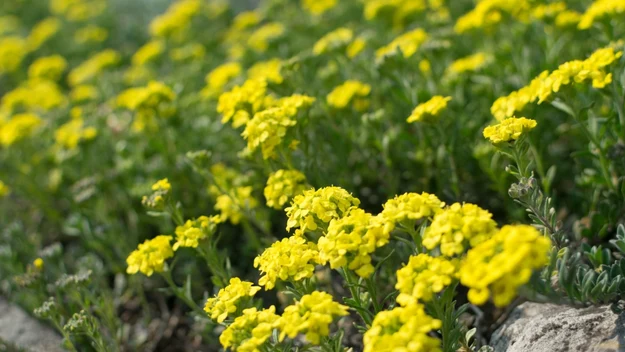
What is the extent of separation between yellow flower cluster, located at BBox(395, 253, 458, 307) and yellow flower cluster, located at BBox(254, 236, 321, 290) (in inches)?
14.3

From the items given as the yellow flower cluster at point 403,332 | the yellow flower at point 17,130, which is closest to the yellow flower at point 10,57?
the yellow flower at point 17,130

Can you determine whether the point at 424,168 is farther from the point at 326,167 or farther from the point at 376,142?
the point at 326,167

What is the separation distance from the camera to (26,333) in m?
3.88

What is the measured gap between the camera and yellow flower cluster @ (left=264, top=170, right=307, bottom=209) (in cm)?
303

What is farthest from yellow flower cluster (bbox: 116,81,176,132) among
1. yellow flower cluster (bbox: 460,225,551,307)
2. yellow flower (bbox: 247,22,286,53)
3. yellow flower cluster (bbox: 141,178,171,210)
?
yellow flower cluster (bbox: 460,225,551,307)

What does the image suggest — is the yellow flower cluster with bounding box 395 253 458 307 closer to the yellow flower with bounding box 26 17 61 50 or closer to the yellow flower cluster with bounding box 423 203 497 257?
the yellow flower cluster with bounding box 423 203 497 257

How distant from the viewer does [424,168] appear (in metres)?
3.90

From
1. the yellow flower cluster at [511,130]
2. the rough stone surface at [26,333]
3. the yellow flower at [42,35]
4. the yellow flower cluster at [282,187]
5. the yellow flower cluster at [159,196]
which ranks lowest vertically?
the rough stone surface at [26,333]

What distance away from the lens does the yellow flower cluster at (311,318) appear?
2039 mm

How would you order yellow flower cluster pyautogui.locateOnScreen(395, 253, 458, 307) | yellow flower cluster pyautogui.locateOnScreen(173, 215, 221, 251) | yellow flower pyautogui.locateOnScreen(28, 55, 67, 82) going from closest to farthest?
yellow flower cluster pyautogui.locateOnScreen(395, 253, 458, 307) → yellow flower cluster pyautogui.locateOnScreen(173, 215, 221, 251) → yellow flower pyautogui.locateOnScreen(28, 55, 67, 82)

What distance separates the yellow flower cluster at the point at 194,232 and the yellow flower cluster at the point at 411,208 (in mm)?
1024

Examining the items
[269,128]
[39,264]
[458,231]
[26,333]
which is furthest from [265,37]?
[458,231]

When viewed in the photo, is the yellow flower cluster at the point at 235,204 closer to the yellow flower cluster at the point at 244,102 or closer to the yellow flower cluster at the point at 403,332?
the yellow flower cluster at the point at 244,102

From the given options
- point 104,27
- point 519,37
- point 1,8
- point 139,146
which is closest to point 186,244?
point 139,146
